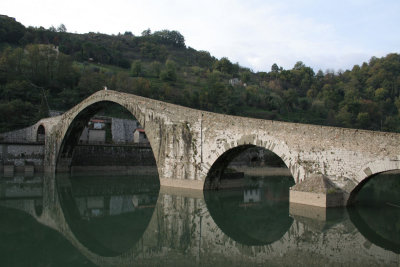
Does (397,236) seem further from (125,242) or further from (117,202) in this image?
(117,202)

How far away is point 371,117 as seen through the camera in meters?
69.6

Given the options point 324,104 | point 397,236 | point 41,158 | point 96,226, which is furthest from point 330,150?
point 324,104

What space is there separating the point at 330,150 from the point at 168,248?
8.31m

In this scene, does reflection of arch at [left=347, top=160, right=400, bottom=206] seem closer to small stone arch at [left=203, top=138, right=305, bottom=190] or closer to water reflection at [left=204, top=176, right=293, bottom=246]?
small stone arch at [left=203, top=138, right=305, bottom=190]

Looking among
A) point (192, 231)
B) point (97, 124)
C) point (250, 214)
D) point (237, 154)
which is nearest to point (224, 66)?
point (97, 124)

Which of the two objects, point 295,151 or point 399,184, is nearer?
point 295,151

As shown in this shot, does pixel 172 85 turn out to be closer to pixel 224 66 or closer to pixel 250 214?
pixel 224 66

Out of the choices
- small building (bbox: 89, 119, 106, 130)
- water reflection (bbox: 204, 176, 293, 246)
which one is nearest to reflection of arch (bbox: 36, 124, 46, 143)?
small building (bbox: 89, 119, 106, 130)

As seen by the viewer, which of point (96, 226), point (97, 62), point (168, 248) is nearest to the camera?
point (168, 248)

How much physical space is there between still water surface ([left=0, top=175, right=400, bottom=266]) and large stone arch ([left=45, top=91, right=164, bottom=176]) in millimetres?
4957

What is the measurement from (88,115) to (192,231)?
22.5 meters

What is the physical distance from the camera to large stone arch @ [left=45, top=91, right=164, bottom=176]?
23031mm

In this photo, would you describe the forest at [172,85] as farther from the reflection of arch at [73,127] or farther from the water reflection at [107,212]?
the water reflection at [107,212]

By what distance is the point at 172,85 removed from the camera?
78.9 meters
